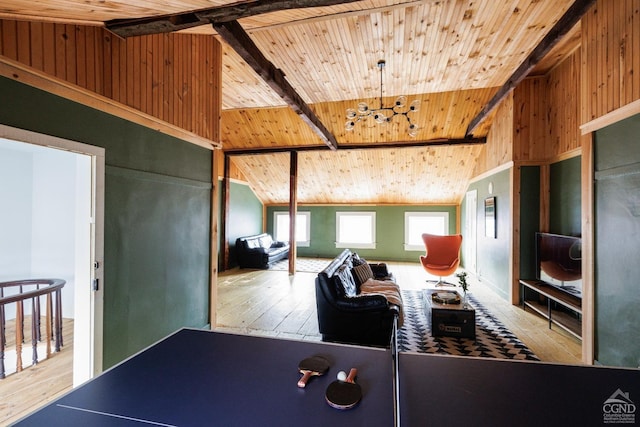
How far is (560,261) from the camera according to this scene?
374cm

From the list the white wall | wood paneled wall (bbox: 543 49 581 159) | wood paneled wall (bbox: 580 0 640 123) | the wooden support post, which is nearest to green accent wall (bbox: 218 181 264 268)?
the wooden support post

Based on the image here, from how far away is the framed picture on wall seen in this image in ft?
A: 18.1

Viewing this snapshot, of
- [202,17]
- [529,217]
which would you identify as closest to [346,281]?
[202,17]

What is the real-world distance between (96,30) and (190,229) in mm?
1903

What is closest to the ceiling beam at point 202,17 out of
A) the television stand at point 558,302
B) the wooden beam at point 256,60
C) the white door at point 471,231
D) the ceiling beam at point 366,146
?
the wooden beam at point 256,60

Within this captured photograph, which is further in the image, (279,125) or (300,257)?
(300,257)

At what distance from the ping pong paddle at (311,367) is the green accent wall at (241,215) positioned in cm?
645

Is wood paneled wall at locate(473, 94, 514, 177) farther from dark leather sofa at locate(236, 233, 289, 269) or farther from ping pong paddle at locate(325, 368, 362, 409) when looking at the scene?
dark leather sofa at locate(236, 233, 289, 269)

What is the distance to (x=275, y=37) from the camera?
126 inches

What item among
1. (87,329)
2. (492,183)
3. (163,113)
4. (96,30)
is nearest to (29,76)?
(96,30)

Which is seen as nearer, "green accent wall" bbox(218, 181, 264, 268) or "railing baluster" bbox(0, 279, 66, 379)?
"railing baluster" bbox(0, 279, 66, 379)

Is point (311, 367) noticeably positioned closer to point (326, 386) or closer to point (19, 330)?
point (326, 386)

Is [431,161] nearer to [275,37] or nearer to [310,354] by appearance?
[275,37]

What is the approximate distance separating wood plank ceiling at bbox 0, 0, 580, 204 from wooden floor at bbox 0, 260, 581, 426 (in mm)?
2749
